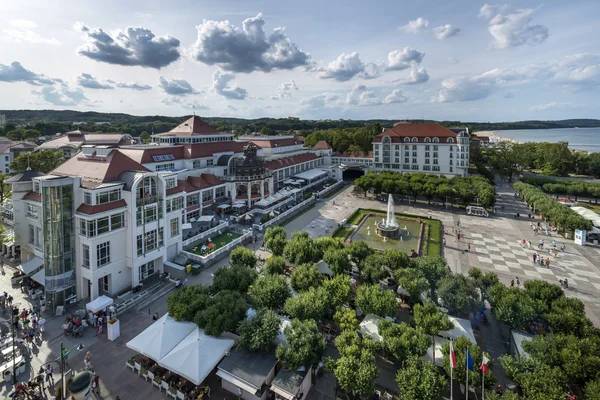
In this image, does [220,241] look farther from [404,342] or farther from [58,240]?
[404,342]

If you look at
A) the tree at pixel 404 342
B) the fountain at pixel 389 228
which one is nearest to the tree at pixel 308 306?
the tree at pixel 404 342

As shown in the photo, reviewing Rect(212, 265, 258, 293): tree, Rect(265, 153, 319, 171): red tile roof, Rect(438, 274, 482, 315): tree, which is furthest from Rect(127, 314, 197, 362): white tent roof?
Rect(265, 153, 319, 171): red tile roof

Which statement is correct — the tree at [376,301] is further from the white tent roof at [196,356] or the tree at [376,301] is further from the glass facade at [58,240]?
the glass facade at [58,240]

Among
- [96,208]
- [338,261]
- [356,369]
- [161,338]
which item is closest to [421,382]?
[356,369]

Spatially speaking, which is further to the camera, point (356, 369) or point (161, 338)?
point (161, 338)

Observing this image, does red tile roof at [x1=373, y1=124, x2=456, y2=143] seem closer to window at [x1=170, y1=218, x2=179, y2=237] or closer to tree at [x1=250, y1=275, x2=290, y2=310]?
window at [x1=170, y1=218, x2=179, y2=237]
